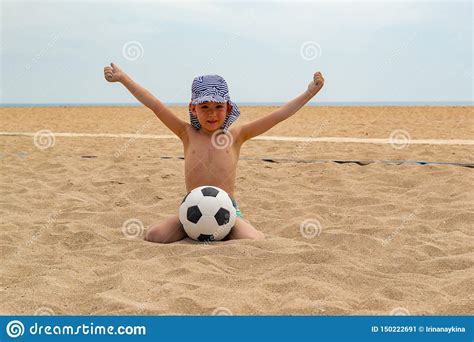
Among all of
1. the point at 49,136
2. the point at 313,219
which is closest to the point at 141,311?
the point at 313,219

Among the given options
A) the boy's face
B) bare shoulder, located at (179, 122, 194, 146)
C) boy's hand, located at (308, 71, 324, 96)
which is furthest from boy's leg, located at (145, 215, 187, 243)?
boy's hand, located at (308, 71, 324, 96)

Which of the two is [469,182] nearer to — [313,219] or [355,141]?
[313,219]

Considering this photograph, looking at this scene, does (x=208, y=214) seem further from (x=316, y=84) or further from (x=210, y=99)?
(x=316, y=84)

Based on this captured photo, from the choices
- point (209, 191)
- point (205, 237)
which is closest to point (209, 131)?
point (209, 191)

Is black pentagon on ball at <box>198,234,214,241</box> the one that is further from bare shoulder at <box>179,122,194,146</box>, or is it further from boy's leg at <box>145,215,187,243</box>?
bare shoulder at <box>179,122,194,146</box>

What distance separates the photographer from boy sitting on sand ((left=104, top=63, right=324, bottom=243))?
14.5 ft

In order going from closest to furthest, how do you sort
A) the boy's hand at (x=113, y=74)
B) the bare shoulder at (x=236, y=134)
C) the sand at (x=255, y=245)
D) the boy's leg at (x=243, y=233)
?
the sand at (x=255, y=245) → the boy's leg at (x=243, y=233) → the boy's hand at (x=113, y=74) → the bare shoulder at (x=236, y=134)

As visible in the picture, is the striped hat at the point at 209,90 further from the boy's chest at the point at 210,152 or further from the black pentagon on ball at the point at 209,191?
the black pentagon on ball at the point at 209,191

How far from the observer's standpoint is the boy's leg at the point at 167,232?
441 cm

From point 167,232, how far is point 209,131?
2.78 feet

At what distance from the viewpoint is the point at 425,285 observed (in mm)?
3389

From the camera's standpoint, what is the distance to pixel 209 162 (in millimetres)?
4578

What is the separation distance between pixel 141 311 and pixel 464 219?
316 cm

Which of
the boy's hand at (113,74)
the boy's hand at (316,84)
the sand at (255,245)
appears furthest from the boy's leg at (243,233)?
the boy's hand at (113,74)
